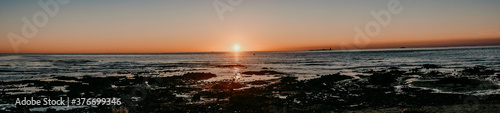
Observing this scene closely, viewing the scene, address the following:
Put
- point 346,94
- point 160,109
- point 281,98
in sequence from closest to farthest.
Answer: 1. point 160,109
2. point 281,98
3. point 346,94

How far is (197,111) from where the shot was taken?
1425cm

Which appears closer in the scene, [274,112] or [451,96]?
[274,112]

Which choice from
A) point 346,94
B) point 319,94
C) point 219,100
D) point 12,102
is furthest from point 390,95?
point 12,102

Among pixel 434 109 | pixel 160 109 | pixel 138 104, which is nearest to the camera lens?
pixel 434 109

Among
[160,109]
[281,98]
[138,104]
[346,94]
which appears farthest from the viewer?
[346,94]

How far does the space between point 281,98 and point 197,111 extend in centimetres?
582

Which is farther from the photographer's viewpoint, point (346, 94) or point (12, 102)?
point (346, 94)

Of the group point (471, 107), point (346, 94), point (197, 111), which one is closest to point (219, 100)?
point (197, 111)

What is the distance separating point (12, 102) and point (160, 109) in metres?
9.20

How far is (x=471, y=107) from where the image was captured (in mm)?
13703

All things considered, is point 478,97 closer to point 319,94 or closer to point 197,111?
point 319,94

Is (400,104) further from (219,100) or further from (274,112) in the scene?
(219,100)

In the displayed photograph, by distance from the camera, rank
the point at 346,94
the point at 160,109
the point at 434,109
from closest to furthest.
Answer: the point at 434,109
the point at 160,109
the point at 346,94

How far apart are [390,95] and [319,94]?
4.26 meters
